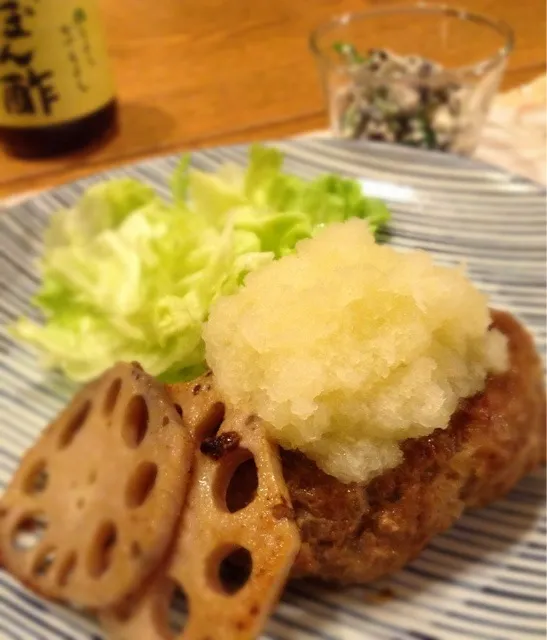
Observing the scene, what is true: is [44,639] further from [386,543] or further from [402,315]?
[402,315]

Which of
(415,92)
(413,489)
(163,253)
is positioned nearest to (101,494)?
(413,489)

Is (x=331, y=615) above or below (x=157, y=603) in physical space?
below

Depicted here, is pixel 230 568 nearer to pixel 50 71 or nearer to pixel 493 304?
pixel 493 304

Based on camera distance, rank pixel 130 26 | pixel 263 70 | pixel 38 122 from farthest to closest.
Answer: pixel 130 26
pixel 263 70
pixel 38 122

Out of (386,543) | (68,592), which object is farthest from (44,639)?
(386,543)

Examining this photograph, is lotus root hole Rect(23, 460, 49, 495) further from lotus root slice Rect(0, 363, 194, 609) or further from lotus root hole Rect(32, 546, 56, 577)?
lotus root hole Rect(32, 546, 56, 577)

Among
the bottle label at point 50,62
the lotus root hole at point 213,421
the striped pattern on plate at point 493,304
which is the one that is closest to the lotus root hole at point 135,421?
the lotus root hole at point 213,421

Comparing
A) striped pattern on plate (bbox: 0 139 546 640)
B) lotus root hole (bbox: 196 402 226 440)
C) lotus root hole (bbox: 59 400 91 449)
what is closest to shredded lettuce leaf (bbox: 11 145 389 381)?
striped pattern on plate (bbox: 0 139 546 640)
